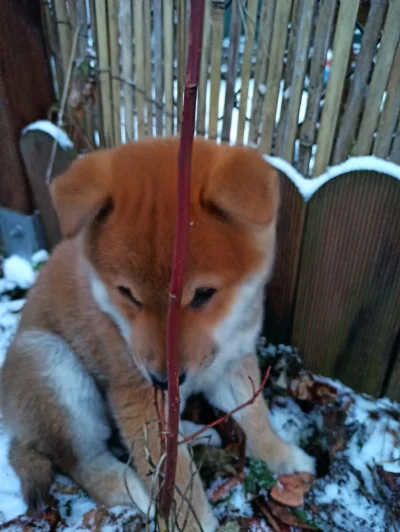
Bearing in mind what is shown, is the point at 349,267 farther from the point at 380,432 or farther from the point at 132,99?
the point at 132,99

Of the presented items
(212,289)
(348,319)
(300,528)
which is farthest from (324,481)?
(212,289)

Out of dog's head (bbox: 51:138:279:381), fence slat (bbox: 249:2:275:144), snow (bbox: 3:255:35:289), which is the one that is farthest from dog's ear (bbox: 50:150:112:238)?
snow (bbox: 3:255:35:289)

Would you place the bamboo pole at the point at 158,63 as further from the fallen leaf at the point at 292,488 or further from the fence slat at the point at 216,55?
the fallen leaf at the point at 292,488

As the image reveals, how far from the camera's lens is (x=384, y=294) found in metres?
2.00

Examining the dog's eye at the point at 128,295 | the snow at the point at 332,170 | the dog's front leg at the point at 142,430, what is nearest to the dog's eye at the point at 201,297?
the dog's eye at the point at 128,295

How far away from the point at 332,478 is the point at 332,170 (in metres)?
1.28

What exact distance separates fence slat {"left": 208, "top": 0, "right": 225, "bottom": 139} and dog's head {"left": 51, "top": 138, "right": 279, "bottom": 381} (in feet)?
2.65

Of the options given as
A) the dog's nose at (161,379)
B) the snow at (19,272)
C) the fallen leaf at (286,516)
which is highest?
the dog's nose at (161,379)

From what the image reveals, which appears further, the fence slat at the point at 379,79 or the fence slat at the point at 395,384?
the fence slat at the point at 395,384

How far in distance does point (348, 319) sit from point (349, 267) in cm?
27

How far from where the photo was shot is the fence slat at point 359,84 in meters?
1.65

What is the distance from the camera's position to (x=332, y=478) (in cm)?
195

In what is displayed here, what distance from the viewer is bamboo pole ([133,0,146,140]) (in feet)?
7.37

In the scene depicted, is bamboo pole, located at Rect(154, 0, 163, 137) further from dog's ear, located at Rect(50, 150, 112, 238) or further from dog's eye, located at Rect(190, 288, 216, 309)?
dog's eye, located at Rect(190, 288, 216, 309)
